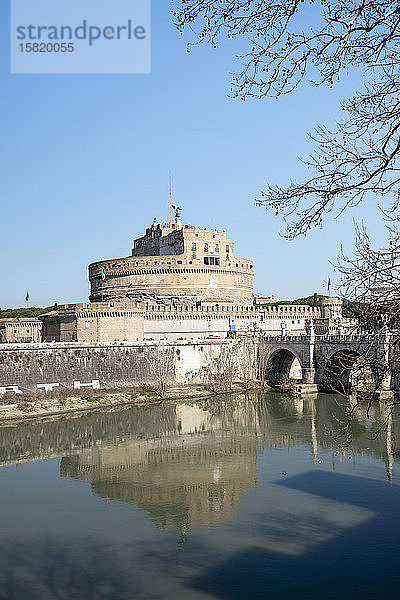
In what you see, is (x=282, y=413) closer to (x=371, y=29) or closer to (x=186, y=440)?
(x=186, y=440)

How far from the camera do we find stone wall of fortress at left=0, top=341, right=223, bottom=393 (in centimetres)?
2594

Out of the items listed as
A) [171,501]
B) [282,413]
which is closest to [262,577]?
[171,501]

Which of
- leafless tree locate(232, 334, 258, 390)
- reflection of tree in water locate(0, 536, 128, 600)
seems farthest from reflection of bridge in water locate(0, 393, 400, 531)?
leafless tree locate(232, 334, 258, 390)

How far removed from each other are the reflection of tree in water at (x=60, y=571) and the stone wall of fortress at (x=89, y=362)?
16056mm

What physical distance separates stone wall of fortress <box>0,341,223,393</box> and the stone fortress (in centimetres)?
184

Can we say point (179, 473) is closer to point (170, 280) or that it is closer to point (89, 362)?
point (89, 362)

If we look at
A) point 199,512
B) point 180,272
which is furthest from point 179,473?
point 180,272

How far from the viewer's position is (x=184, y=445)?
18469 millimetres

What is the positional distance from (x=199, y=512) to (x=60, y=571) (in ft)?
11.6

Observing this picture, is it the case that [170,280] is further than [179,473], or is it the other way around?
[170,280]

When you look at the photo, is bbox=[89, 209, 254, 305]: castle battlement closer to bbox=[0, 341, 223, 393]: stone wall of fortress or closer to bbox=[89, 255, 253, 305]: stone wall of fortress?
bbox=[89, 255, 253, 305]: stone wall of fortress

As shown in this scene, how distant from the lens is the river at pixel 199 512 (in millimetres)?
8656

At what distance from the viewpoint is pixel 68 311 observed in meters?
32.8

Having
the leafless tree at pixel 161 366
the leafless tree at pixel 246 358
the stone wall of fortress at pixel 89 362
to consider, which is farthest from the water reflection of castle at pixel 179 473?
the leafless tree at pixel 246 358
